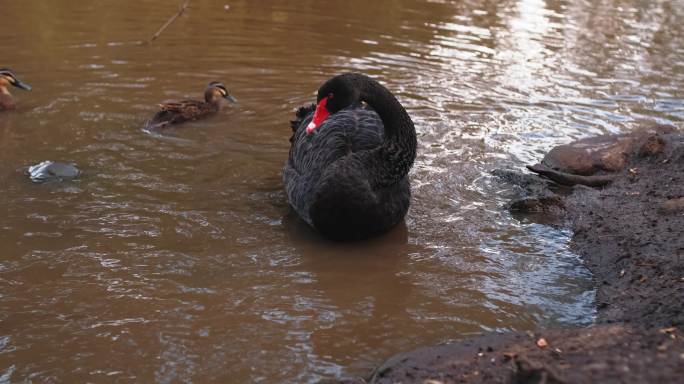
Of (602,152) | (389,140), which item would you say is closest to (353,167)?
(389,140)

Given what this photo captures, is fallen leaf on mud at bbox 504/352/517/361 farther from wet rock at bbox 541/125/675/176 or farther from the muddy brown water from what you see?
wet rock at bbox 541/125/675/176

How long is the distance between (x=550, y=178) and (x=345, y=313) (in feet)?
9.88

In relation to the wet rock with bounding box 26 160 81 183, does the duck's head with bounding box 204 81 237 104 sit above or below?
above

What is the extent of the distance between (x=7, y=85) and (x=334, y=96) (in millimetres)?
4650

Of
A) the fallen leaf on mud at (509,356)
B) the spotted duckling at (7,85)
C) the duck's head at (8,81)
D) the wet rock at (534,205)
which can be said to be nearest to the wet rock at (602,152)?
the wet rock at (534,205)

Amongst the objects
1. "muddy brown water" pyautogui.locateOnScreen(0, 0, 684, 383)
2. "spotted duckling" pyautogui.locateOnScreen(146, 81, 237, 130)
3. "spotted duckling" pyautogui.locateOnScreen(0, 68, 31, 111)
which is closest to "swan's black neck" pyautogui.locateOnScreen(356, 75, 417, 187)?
"muddy brown water" pyautogui.locateOnScreen(0, 0, 684, 383)

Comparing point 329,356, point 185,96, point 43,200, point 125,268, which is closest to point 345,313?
point 329,356

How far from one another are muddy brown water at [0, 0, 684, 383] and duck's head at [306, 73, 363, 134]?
0.89 metres

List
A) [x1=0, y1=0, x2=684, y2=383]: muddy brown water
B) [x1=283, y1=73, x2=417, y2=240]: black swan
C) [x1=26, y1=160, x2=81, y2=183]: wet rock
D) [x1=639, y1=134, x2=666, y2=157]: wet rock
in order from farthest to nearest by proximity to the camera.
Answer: [x1=639, y1=134, x2=666, y2=157]: wet rock, [x1=26, y1=160, x2=81, y2=183]: wet rock, [x1=283, y1=73, x2=417, y2=240]: black swan, [x1=0, y1=0, x2=684, y2=383]: muddy brown water

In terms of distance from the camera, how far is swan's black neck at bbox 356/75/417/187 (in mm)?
5348

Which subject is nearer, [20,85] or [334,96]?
[334,96]

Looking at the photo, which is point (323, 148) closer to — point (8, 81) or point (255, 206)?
point (255, 206)

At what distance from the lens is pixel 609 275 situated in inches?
188

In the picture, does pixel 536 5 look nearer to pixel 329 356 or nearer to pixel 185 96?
pixel 185 96
